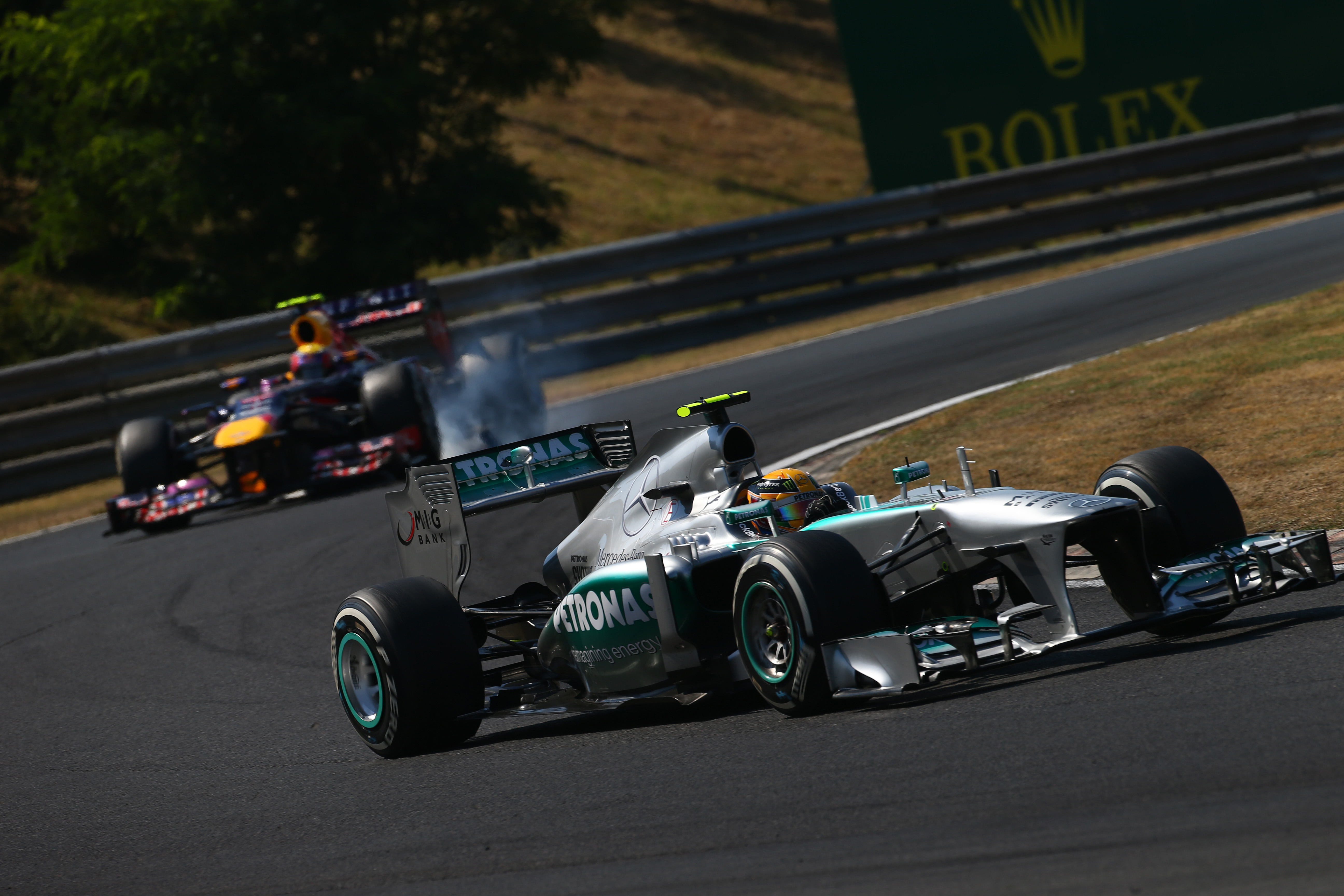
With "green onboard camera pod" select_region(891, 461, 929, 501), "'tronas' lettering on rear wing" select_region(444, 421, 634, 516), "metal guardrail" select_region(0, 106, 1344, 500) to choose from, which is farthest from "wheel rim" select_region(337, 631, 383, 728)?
"metal guardrail" select_region(0, 106, 1344, 500)

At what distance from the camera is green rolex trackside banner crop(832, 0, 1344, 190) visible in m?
22.5

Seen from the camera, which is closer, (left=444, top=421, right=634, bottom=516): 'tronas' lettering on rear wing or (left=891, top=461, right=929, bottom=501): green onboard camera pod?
(left=891, top=461, right=929, bottom=501): green onboard camera pod

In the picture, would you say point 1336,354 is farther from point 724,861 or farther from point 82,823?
point 82,823

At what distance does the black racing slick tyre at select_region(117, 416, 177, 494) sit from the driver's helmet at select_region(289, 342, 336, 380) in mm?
1289

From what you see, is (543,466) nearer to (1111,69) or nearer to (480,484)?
(480,484)

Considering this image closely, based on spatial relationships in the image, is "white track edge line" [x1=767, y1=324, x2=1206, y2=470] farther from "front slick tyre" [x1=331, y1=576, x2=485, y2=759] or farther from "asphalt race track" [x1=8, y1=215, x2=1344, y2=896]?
"front slick tyre" [x1=331, y1=576, x2=485, y2=759]

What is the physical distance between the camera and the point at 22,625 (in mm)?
10023

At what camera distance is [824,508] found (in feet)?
19.8

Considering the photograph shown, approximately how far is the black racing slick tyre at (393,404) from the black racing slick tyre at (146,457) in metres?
1.77

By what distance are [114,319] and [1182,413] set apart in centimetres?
2397

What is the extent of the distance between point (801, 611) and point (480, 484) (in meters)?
2.44

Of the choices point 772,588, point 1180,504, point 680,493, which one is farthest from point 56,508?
point 1180,504

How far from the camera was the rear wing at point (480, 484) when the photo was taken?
22.9 feet

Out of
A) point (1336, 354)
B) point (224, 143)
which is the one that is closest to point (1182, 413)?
point (1336, 354)
